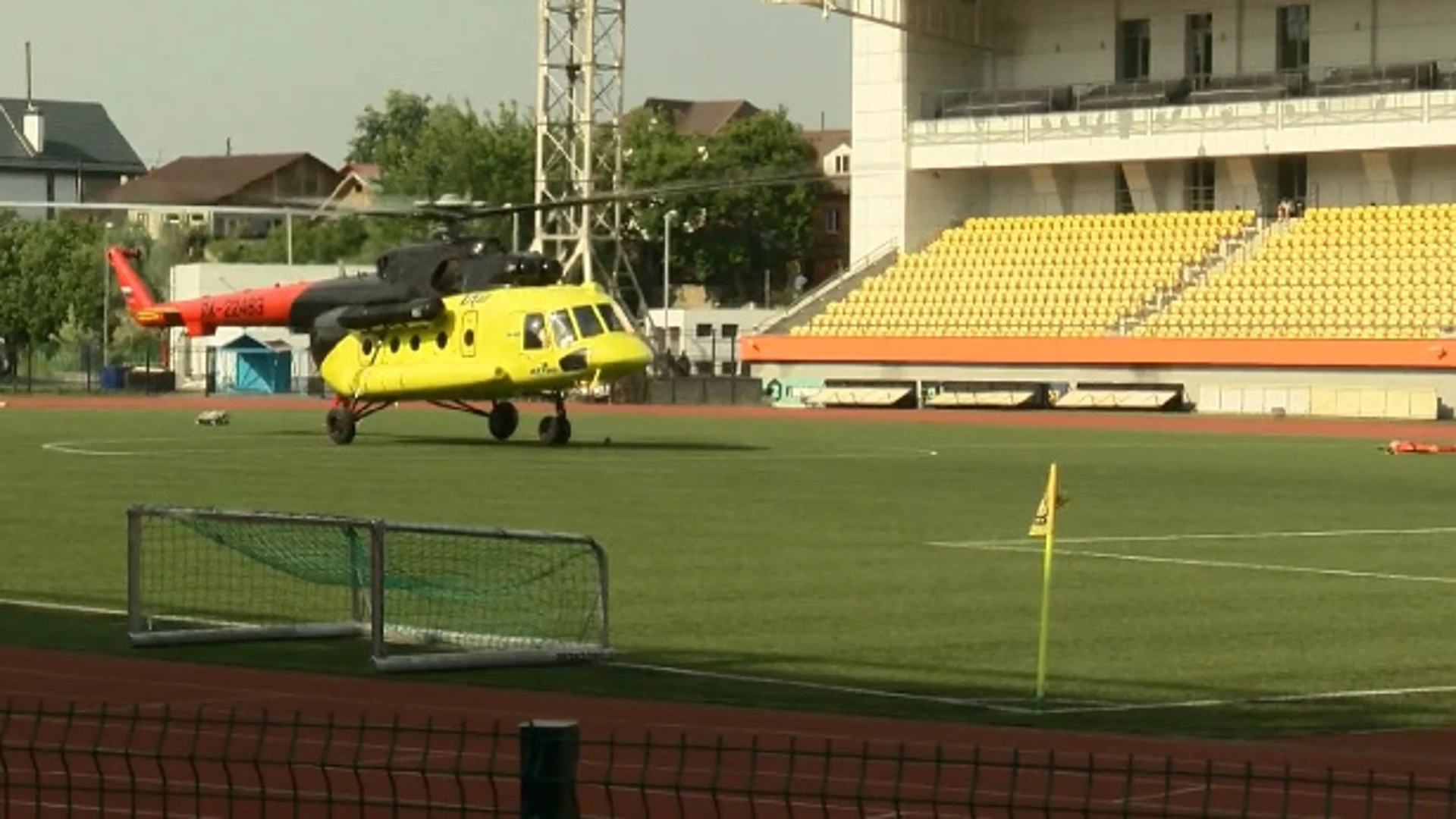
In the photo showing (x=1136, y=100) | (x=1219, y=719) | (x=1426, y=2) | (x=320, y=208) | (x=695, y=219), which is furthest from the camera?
(x=695, y=219)

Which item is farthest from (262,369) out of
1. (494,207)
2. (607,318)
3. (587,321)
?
(587,321)

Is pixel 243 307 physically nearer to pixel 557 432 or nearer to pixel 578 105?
pixel 557 432

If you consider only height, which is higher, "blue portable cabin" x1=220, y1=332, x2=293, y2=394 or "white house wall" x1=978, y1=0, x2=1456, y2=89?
"white house wall" x1=978, y1=0, x2=1456, y2=89

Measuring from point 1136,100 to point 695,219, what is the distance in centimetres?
6814

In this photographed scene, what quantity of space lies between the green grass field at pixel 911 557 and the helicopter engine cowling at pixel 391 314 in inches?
83.6

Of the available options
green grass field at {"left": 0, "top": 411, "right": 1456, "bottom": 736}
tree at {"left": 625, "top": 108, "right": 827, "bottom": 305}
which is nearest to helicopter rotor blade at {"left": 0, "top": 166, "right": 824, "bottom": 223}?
green grass field at {"left": 0, "top": 411, "right": 1456, "bottom": 736}

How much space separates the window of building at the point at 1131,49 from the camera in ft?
268

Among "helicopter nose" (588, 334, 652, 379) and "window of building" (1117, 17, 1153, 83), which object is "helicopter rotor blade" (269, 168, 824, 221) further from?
"window of building" (1117, 17, 1153, 83)

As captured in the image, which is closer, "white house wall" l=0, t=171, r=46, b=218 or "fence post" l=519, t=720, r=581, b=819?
"fence post" l=519, t=720, r=581, b=819

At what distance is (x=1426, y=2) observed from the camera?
246 feet

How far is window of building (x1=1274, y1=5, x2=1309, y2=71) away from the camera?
7769cm

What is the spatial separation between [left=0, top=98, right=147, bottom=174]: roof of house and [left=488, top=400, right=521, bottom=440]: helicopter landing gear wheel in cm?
13296

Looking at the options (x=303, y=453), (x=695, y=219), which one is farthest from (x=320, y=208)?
(x=695, y=219)

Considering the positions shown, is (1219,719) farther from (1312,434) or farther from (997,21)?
(997,21)
